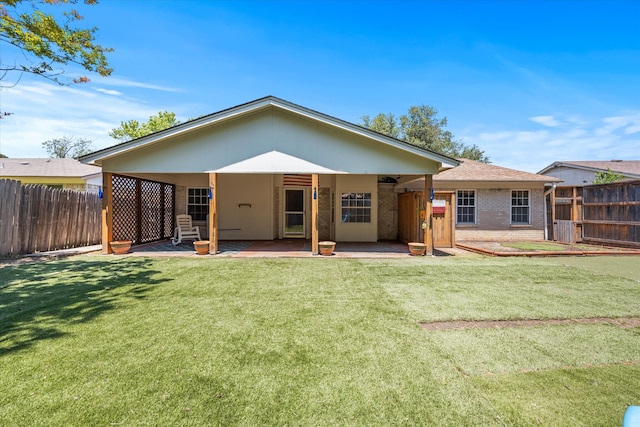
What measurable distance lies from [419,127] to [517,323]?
131ft

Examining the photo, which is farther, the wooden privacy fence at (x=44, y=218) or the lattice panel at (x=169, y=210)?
the lattice panel at (x=169, y=210)

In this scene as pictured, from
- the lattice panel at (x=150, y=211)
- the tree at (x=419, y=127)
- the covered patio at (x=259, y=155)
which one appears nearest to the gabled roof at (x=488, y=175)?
the covered patio at (x=259, y=155)

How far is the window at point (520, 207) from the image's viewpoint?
15094 millimetres

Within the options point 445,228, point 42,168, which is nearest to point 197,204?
point 445,228

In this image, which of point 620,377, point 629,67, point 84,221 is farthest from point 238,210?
point 629,67

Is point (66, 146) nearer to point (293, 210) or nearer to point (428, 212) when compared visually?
point (293, 210)

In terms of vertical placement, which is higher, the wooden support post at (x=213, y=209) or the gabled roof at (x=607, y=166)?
the gabled roof at (x=607, y=166)

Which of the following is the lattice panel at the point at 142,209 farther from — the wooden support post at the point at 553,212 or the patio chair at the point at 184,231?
the wooden support post at the point at 553,212

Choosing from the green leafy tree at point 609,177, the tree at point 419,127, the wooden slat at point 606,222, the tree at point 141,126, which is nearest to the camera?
the wooden slat at point 606,222

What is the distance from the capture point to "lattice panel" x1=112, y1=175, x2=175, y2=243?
38.4ft

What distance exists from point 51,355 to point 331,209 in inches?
461

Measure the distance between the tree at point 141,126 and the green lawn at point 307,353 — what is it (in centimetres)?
3872

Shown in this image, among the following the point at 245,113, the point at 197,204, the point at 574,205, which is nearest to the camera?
the point at 245,113

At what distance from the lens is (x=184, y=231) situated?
43.8ft
